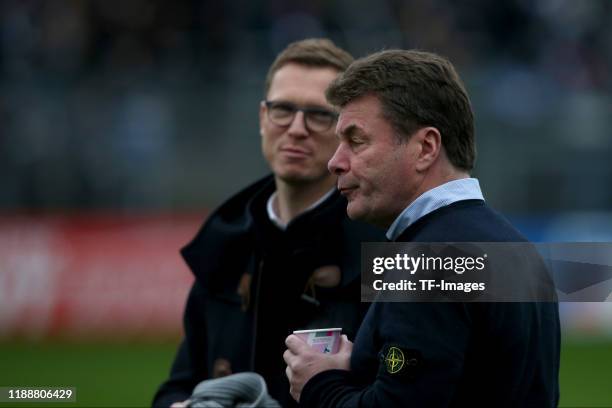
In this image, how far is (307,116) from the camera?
405 centimetres

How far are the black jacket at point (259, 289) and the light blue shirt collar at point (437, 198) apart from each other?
0.75 m

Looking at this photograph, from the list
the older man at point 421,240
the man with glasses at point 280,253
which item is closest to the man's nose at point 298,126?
the man with glasses at point 280,253

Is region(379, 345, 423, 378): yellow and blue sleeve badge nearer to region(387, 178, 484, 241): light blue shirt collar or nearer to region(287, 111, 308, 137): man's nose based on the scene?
region(387, 178, 484, 241): light blue shirt collar

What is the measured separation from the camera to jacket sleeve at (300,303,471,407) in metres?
2.55

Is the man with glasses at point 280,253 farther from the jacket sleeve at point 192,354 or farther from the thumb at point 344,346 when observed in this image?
the thumb at point 344,346

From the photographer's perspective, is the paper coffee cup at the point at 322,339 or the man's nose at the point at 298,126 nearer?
the paper coffee cup at the point at 322,339

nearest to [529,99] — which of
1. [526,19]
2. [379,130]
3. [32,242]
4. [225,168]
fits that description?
[526,19]

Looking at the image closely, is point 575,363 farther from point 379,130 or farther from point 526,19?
point 379,130

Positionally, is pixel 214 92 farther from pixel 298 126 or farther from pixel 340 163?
pixel 340 163

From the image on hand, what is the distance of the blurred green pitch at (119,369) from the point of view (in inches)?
348

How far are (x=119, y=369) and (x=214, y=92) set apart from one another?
14.0 feet

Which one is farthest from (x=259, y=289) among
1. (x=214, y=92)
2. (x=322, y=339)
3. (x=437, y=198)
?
(x=214, y=92)

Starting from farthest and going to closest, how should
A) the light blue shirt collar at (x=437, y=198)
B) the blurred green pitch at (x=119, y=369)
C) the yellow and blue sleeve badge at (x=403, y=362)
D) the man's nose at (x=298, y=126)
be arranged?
the blurred green pitch at (x=119, y=369) < the man's nose at (x=298, y=126) < the light blue shirt collar at (x=437, y=198) < the yellow and blue sleeve badge at (x=403, y=362)

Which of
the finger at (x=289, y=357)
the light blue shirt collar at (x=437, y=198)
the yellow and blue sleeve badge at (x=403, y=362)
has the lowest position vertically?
the yellow and blue sleeve badge at (x=403, y=362)
